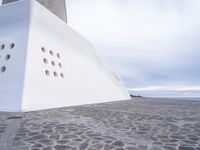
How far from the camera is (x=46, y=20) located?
13383 mm

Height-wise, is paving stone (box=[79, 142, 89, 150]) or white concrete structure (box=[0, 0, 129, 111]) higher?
white concrete structure (box=[0, 0, 129, 111])

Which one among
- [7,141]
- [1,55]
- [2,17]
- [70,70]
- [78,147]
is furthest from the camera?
[70,70]

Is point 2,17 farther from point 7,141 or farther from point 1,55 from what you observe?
point 7,141

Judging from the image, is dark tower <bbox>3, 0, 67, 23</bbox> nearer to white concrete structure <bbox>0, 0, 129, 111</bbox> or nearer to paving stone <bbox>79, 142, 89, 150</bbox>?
white concrete structure <bbox>0, 0, 129, 111</bbox>

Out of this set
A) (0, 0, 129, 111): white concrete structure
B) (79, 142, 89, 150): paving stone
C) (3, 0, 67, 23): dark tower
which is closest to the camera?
(79, 142, 89, 150): paving stone

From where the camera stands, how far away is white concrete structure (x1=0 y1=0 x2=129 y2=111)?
955 centimetres

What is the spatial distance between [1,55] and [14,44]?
99cm

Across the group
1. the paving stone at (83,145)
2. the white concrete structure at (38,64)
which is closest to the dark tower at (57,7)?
the white concrete structure at (38,64)

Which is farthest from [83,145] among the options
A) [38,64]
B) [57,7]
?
[57,7]

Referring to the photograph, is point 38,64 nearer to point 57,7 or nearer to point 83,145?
point 83,145

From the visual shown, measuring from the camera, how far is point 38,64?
10734 mm

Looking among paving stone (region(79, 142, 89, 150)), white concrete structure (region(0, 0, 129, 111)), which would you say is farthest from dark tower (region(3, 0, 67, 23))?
paving stone (region(79, 142, 89, 150))

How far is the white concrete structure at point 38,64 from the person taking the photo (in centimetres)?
955

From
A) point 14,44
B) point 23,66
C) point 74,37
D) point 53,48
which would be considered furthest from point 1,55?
point 74,37
